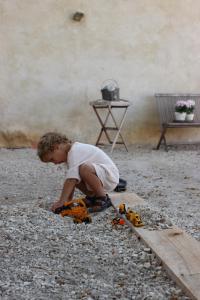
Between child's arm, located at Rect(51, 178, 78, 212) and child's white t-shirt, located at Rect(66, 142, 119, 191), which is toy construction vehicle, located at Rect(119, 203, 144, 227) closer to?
child's white t-shirt, located at Rect(66, 142, 119, 191)

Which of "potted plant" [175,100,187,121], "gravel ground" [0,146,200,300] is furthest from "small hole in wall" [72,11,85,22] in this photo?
"gravel ground" [0,146,200,300]

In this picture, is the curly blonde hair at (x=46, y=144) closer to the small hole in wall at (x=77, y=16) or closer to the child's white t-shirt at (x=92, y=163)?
the child's white t-shirt at (x=92, y=163)

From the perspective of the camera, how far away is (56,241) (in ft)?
11.0

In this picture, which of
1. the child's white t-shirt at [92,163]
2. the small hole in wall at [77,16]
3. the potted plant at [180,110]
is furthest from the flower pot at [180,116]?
the child's white t-shirt at [92,163]

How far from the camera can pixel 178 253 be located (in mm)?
2980

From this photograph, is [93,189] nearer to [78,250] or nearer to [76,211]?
[76,211]

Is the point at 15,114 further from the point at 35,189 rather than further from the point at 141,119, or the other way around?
the point at 35,189

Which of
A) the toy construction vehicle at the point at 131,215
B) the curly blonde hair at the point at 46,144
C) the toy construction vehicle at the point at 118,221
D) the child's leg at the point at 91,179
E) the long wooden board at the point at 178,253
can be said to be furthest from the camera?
the child's leg at the point at 91,179

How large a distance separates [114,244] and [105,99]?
477 centimetres

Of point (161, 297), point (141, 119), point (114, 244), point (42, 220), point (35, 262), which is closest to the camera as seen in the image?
point (161, 297)

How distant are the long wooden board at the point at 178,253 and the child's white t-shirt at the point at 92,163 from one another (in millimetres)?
640

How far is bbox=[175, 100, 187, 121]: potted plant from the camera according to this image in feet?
26.5

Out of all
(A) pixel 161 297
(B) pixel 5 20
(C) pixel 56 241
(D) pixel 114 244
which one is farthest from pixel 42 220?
(B) pixel 5 20

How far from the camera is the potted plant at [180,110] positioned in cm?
808
